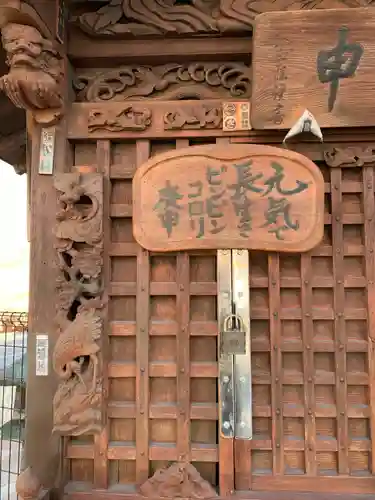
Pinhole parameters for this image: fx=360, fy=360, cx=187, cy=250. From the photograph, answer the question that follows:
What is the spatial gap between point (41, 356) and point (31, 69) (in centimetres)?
188

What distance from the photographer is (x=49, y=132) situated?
2498 mm

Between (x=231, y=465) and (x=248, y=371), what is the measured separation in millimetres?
601

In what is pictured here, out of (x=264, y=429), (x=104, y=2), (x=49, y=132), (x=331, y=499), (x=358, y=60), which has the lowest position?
(x=331, y=499)

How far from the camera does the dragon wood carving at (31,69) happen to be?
2.28 m

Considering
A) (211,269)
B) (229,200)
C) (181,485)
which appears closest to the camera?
(181,485)

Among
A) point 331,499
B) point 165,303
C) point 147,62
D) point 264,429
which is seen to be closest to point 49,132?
point 147,62

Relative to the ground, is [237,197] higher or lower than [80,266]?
higher

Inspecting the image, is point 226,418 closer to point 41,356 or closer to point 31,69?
point 41,356

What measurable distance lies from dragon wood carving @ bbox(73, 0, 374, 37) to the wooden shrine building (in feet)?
0.05

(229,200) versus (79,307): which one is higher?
(229,200)

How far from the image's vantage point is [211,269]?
246cm

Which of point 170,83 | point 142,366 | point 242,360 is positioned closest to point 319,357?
point 242,360

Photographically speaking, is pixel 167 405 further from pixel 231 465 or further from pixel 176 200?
pixel 176 200

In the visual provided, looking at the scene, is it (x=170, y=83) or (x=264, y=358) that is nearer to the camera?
(x=264, y=358)
